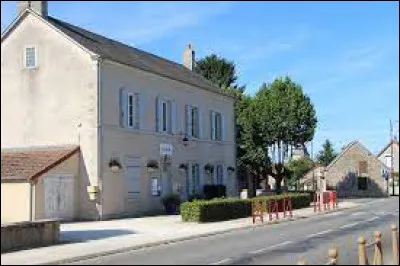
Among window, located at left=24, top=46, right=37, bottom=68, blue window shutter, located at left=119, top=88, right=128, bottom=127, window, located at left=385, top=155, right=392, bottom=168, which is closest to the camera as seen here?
window, located at left=24, top=46, right=37, bottom=68

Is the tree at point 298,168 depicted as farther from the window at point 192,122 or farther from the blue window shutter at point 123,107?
the blue window shutter at point 123,107

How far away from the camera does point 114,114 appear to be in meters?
35.4

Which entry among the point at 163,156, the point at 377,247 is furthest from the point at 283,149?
the point at 377,247

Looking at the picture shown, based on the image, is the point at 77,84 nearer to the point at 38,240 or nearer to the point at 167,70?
the point at 167,70

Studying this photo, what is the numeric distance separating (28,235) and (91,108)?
1488 centimetres

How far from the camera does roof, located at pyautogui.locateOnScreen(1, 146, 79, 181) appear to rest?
30.3m

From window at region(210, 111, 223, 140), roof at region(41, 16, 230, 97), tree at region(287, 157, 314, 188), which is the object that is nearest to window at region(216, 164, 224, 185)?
window at region(210, 111, 223, 140)

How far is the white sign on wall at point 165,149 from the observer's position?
39.8m

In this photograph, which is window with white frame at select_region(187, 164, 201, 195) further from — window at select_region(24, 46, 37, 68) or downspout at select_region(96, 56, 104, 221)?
window at select_region(24, 46, 37, 68)

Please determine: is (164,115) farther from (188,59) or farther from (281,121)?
(281,121)

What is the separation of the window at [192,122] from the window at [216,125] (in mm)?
2757

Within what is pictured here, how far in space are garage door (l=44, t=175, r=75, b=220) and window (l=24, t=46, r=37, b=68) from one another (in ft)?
19.6

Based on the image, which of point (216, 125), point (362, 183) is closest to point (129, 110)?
point (216, 125)

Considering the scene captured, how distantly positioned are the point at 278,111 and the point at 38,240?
39.7 metres
